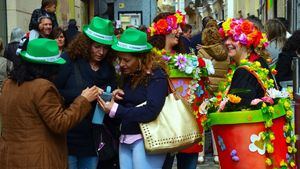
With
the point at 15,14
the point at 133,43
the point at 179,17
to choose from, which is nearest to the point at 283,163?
the point at 133,43

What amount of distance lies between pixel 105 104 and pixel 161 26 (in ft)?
5.26

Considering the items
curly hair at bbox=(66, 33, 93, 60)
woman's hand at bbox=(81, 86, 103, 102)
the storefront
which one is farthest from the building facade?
woman's hand at bbox=(81, 86, 103, 102)

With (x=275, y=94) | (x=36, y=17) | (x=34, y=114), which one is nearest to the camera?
(x=34, y=114)

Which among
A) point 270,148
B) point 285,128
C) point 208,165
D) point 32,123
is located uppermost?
point 32,123

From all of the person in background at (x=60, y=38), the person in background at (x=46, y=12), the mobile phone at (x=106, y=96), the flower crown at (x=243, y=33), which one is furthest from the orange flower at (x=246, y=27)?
the person in background at (x=46, y=12)

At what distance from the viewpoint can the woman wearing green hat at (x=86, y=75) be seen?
15.6 ft

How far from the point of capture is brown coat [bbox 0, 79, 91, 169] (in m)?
3.95

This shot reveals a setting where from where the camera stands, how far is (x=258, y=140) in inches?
172

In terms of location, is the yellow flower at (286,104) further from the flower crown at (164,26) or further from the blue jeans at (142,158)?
the flower crown at (164,26)

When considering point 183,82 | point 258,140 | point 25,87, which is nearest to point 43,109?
point 25,87

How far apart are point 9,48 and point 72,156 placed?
3721mm

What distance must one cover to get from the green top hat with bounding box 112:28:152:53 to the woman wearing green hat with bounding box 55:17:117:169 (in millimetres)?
360

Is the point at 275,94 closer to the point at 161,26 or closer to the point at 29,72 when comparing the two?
the point at 161,26

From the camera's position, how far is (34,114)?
3.96 m
